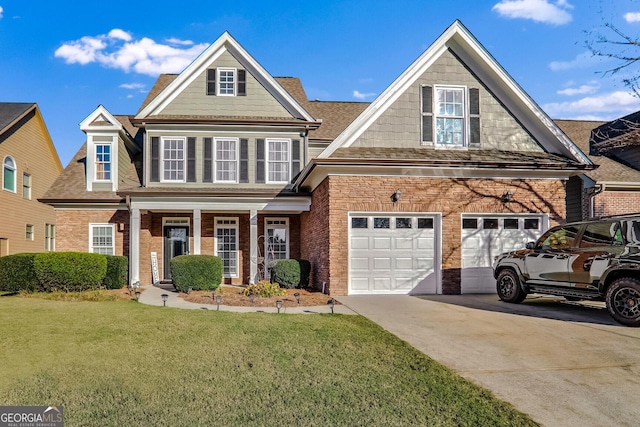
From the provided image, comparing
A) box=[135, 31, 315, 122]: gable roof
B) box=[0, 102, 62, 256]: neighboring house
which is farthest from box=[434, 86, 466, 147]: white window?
box=[0, 102, 62, 256]: neighboring house

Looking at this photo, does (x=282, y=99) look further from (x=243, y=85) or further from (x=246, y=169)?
(x=246, y=169)

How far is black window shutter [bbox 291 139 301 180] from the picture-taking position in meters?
17.4

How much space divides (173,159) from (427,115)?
30.2 feet

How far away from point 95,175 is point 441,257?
13.4m

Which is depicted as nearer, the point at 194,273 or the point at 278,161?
the point at 194,273

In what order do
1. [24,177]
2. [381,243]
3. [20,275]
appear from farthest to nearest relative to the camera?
[24,177] → [20,275] → [381,243]

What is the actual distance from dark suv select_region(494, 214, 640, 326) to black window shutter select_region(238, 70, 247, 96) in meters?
11.3

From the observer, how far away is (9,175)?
21094 millimetres

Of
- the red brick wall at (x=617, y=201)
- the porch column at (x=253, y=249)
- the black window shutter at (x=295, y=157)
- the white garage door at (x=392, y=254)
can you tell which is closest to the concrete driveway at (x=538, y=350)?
the white garage door at (x=392, y=254)

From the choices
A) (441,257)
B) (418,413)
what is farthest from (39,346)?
(441,257)

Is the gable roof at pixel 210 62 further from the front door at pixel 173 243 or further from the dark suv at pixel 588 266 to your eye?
the dark suv at pixel 588 266

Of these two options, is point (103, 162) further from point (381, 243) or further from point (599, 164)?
point (599, 164)

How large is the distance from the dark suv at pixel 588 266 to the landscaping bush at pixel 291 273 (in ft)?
20.2

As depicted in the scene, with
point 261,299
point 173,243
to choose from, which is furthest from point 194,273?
point 173,243
